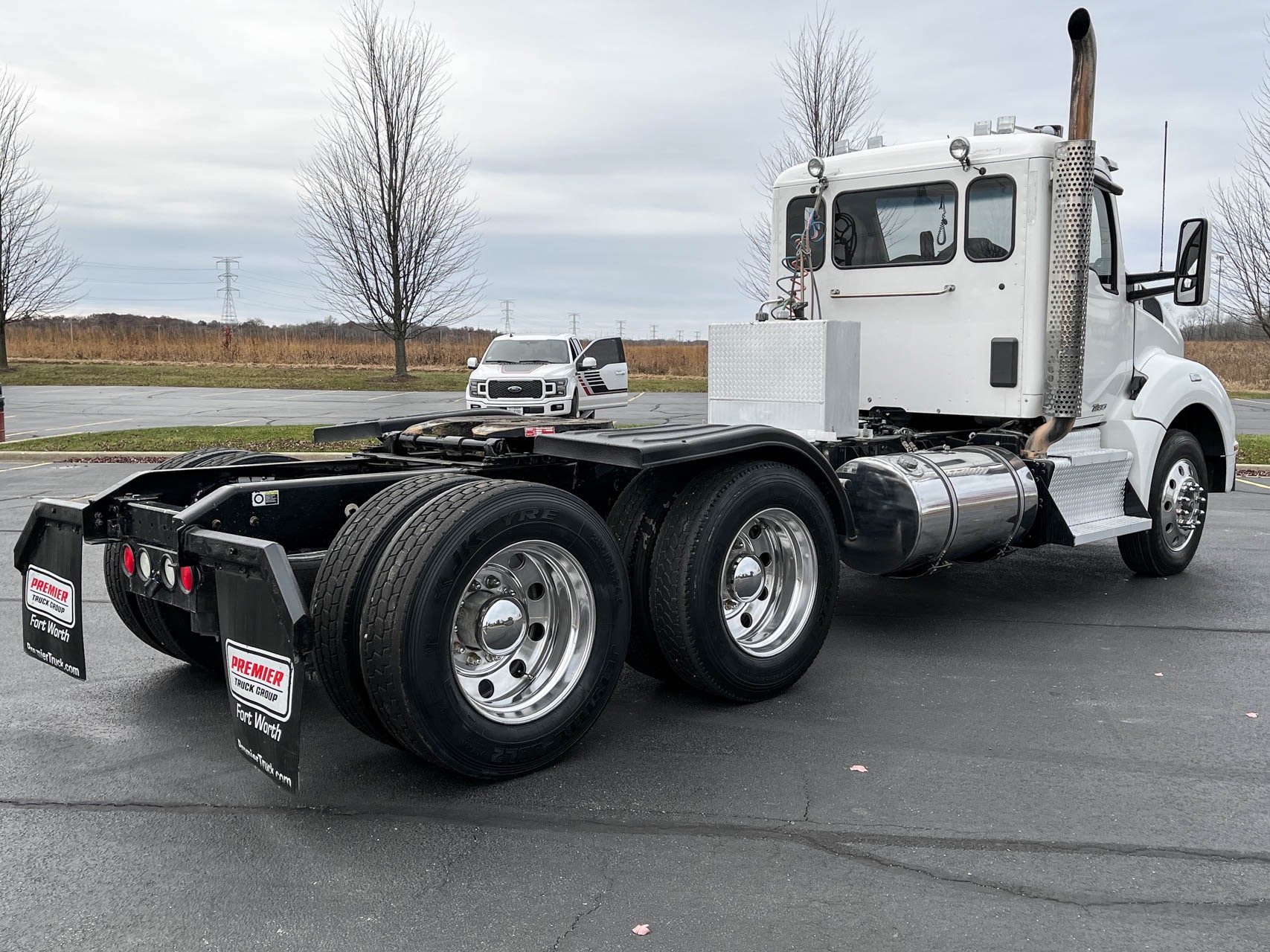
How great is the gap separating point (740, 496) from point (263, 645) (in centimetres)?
215

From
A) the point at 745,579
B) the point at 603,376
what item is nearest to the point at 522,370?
the point at 603,376

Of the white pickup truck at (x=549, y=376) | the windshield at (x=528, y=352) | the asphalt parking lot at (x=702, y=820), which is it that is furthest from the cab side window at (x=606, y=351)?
the asphalt parking lot at (x=702, y=820)

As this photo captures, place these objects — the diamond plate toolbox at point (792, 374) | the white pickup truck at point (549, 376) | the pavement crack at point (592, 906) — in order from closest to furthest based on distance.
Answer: the pavement crack at point (592, 906), the diamond plate toolbox at point (792, 374), the white pickup truck at point (549, 376)

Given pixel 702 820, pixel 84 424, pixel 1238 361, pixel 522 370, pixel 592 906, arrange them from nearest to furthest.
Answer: pixel 592 906 → pixel 702 820 → pixel 522 370 → pixel 84 424 → pixel 1238 361

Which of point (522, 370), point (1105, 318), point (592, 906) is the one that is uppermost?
point (1105, 318)

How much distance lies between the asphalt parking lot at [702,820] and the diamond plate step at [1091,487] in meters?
1.33

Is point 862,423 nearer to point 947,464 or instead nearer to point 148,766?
point 947,464

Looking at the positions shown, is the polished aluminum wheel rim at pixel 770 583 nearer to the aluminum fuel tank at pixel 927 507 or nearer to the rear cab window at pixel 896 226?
the aluminum fuel tank at pixel 927 507

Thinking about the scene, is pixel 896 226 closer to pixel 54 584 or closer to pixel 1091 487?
pixel 1091 487

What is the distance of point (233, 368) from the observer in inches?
1747

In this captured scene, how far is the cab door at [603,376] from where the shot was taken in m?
21.6

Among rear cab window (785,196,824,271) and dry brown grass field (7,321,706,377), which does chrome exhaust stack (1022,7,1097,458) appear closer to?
rear cab window (785,196,824,271)

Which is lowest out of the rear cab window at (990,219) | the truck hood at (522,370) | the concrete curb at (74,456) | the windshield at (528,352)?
the concrete curb at (74,456)

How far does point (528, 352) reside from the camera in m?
21.6
